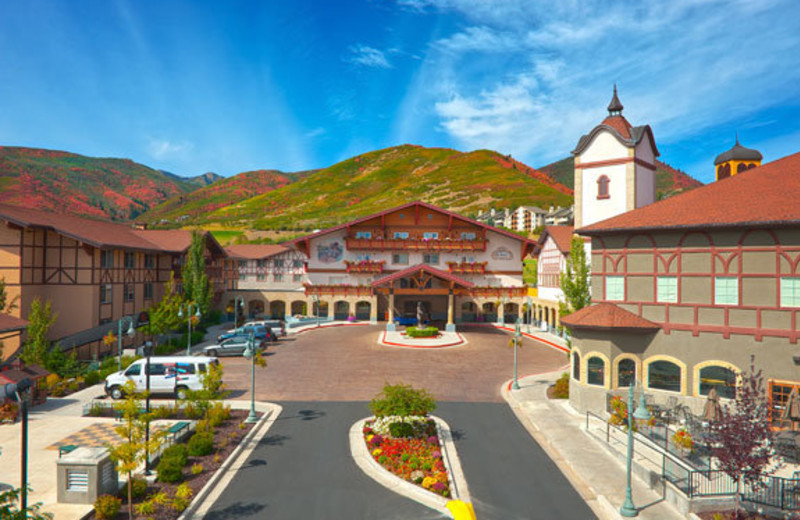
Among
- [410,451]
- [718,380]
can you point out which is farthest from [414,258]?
[410,451]

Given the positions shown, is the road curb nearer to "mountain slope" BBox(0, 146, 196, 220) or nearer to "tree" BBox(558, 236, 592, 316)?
"tree" BBox(558, 236, 592, 316)

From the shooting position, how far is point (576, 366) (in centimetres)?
2014

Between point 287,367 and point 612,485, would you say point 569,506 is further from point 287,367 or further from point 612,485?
point 287,367

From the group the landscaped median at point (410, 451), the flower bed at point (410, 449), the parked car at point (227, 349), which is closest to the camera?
the landscaped median at point (410, 451)

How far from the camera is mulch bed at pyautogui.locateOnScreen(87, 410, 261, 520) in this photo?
37.2 feet

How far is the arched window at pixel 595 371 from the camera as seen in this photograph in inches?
752

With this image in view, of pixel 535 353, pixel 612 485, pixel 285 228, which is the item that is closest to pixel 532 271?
pixel 535 353

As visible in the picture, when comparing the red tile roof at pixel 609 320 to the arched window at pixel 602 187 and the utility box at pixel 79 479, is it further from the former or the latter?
the utility box at pixel 79 479

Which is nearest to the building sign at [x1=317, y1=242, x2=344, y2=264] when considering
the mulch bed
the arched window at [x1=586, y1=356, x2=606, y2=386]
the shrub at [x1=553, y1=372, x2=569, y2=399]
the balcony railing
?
the balcony railing

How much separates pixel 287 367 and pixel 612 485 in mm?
20316

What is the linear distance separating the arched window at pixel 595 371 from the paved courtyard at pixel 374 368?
454cm

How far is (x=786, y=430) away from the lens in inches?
619

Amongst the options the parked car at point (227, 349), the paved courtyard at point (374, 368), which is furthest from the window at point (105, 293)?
the paved courtyard at point (374, 368)

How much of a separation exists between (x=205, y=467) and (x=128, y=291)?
27615 mm
